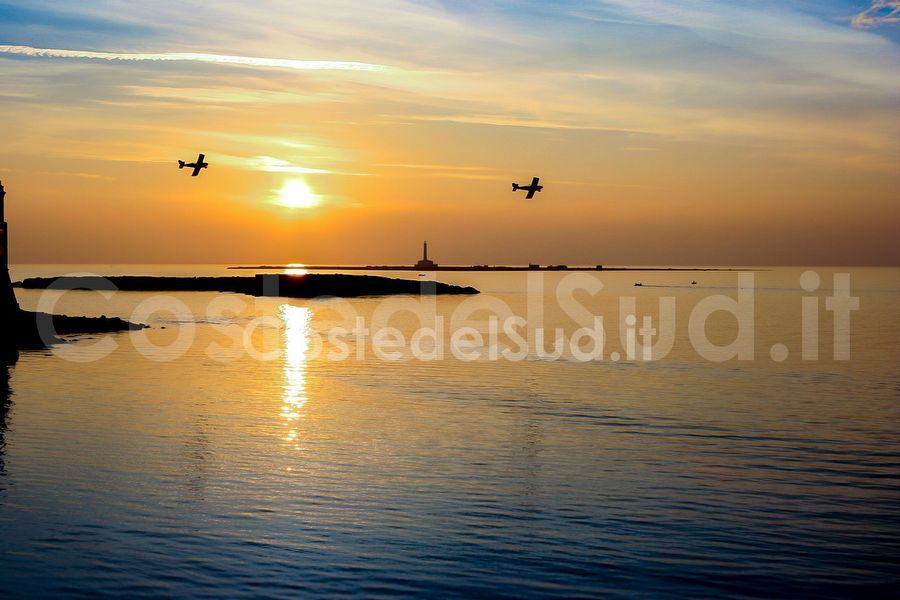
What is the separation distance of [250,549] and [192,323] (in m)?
85.9

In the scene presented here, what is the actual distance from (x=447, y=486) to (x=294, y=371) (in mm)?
32714

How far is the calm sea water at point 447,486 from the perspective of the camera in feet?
56.7

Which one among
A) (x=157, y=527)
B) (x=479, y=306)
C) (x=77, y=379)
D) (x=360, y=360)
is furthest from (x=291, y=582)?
(x=479, y=306)

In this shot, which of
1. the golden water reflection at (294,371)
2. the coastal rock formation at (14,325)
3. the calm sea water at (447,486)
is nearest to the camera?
the calm sea water at (447,486)

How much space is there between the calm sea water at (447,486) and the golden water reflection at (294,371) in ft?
1.14

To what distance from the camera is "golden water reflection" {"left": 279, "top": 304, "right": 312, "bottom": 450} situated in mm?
36344

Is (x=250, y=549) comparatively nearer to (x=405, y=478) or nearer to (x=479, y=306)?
(x=405, y=478)

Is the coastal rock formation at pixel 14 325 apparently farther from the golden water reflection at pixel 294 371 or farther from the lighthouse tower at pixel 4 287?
the golden water reflection at pixel 294 371

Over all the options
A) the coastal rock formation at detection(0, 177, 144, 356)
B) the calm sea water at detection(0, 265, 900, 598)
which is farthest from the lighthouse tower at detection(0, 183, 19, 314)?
the calm sea water at detection(0, 265, 900, 598)

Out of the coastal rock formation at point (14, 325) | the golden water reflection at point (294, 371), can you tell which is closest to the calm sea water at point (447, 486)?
the golden water reflection at point (294, 371)

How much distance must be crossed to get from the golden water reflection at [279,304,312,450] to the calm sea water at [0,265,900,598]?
1.14 ft

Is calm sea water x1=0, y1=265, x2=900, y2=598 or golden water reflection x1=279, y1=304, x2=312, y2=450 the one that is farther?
golden water reflection x1=279, y1=304, x2=312, y2=450

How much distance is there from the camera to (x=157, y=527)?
2006 cm

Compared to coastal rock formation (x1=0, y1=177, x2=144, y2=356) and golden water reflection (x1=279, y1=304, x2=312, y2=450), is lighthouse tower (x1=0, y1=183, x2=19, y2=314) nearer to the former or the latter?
coastal rock formation (x1=0, y1=177, x2=144, y2=356)
